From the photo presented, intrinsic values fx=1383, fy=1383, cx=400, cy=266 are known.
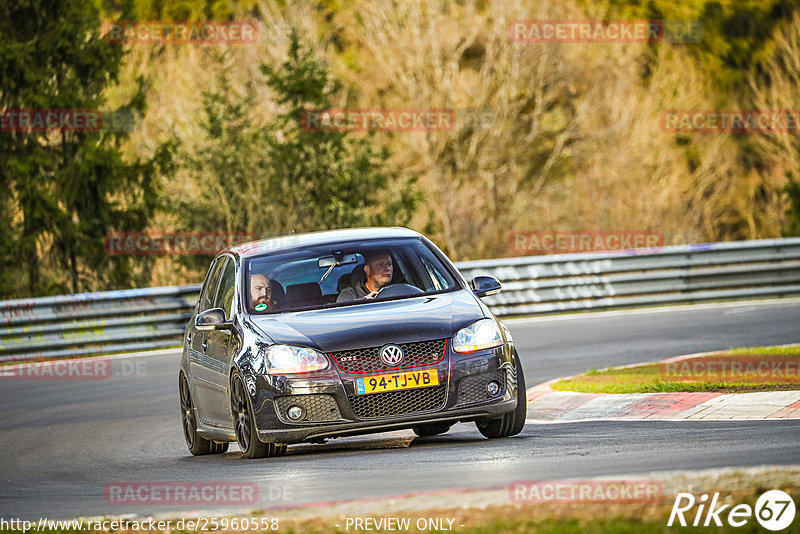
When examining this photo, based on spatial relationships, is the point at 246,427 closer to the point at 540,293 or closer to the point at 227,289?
the point at 227,289

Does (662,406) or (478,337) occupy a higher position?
(478,337)

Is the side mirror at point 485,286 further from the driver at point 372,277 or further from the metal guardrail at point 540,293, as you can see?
the metal guardrail at point 540,293

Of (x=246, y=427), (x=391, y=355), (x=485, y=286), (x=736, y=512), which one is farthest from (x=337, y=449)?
(x=736, y=512)

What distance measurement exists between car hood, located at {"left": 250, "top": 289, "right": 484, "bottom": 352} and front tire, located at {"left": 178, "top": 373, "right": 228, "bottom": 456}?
156 centimetres

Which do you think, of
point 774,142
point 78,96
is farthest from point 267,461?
point 774,142

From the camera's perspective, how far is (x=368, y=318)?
9469 mm

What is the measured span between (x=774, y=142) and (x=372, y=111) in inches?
649

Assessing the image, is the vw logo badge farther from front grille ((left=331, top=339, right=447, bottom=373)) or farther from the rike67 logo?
the rike67 logo

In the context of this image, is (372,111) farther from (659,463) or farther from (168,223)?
(659,463)

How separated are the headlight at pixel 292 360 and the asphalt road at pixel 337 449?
621mm

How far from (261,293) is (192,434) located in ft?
5.31

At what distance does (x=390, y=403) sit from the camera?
9078 mm

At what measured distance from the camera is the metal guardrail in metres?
20.0

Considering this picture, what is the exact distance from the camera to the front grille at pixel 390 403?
9070 millimetres
